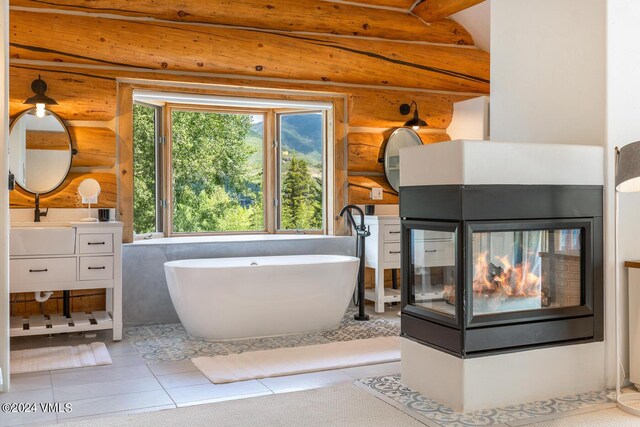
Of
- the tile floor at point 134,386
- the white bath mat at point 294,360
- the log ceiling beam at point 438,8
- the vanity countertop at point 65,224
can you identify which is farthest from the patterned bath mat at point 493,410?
the log ceiling beam at point 438,8

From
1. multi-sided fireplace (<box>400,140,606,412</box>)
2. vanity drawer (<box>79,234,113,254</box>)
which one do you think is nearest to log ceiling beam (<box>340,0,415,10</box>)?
multi-sided fireplace (<box>400,140,606,412</box>)

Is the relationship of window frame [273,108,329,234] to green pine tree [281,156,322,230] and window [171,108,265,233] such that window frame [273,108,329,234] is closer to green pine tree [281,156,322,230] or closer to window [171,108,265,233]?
green pine tree [281,156,322,230]

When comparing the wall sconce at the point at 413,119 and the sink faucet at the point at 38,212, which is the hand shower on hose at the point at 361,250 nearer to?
the wall sconce at the point at 413,119

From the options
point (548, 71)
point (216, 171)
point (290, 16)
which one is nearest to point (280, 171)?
point (216, 171)

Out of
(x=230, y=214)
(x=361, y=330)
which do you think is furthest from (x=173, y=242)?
(x=361, y=330)

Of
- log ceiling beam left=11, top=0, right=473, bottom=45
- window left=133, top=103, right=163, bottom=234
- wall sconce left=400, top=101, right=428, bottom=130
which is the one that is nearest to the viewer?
log ceiling beam left=11, top=0, right=473, bottom=45

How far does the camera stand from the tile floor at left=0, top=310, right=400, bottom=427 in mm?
3238

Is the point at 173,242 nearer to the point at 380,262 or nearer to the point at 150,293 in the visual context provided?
the point at 150,293

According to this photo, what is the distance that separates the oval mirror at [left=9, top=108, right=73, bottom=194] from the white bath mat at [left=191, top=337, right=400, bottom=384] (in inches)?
77.9

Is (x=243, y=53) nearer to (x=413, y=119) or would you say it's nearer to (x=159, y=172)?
(x=159, y=172)

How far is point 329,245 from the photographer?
6027 mm

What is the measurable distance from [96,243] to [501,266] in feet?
9.53

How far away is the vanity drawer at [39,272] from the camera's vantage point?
173 inches

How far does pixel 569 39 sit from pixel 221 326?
302 centimetres
